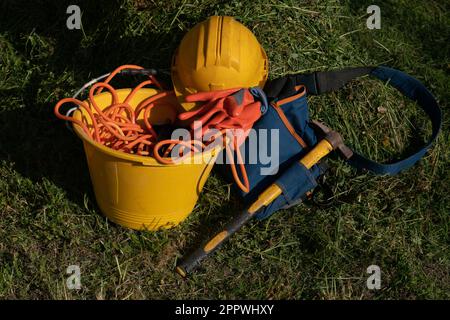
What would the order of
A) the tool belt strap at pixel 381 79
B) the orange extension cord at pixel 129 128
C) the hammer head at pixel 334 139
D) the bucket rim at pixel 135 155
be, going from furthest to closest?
the tool belt strap at pixel 381 79, the hammer head at pixel 334 139, the orange extension cord at pixel 129 128, the bucket rim at pixel 135 155

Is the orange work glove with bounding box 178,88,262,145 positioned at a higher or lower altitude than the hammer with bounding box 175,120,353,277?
higher

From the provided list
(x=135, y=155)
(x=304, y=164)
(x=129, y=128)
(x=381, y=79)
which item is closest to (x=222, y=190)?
(x=304, y=164)

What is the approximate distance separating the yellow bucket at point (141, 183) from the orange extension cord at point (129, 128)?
1.4 inches

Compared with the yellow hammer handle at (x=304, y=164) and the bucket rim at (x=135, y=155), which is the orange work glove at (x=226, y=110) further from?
the yellow hammer handle at (x=304, y=164)

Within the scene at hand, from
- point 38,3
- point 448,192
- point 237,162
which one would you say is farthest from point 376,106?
point 38,3

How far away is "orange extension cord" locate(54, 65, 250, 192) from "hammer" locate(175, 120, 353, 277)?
0.10 metres

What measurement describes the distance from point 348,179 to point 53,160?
1.44 meters

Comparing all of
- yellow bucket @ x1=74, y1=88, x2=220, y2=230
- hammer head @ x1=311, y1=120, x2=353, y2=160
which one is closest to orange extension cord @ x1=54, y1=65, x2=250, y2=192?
yellow bucket @ x1=74, y1=88, x2=220, y2=230

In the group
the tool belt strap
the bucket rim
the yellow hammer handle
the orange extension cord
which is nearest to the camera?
the bucket rim

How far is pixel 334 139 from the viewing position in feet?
9.53

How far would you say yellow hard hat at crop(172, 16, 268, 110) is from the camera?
2.64 metres

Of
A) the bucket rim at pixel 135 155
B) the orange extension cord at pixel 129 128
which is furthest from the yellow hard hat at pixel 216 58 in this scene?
the bucket rim at pixel 135 155

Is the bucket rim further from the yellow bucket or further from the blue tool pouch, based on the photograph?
the blue tool pouch

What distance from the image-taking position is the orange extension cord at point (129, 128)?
2633 mm
